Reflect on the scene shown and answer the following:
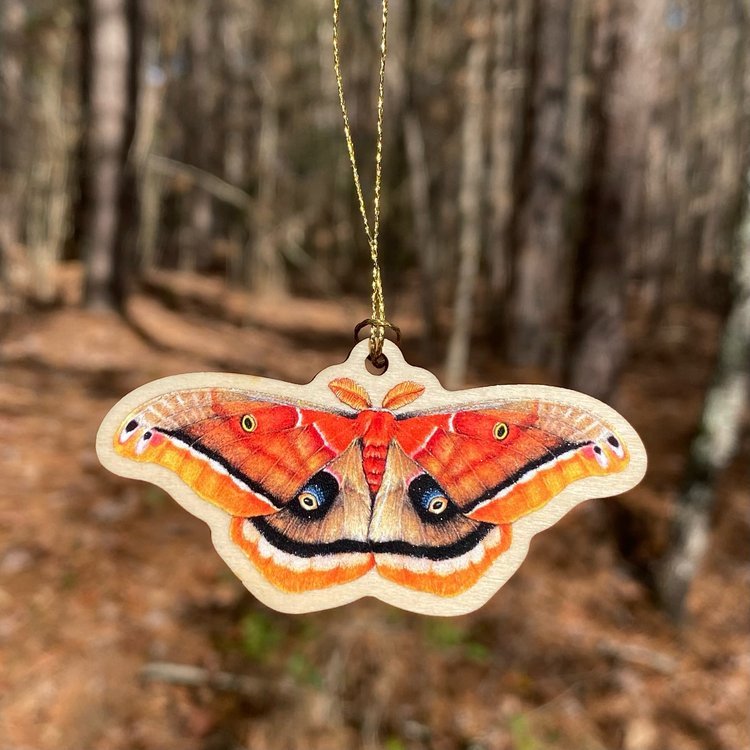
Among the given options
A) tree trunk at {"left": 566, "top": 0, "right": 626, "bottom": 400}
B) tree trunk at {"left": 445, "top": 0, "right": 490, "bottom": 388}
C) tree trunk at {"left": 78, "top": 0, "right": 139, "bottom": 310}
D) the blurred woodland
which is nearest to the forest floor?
the blurred woodland

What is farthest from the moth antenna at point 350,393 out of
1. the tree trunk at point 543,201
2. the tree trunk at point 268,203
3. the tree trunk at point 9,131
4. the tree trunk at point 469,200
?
the tree trunk at point 543,201

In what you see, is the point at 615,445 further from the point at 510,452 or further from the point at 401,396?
the point at 401,396

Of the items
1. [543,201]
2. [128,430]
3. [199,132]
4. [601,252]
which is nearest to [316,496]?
[128,430]

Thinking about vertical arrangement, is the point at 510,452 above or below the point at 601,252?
above

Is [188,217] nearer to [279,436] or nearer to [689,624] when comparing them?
[689,624]

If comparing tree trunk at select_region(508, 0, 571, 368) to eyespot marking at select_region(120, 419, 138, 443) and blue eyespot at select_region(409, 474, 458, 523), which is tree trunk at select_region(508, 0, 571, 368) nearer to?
blue eyespot at select_region(409, 474, 458, 523)

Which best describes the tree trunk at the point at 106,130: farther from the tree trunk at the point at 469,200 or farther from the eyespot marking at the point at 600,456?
the eyespot marking at the point at 600,456
